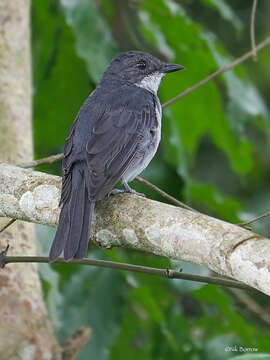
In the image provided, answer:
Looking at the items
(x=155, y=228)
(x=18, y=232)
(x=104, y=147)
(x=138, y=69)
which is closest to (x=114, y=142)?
(x=104, y=147)

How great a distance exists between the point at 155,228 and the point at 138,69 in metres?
2.37

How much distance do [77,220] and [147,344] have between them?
1721 millimetres

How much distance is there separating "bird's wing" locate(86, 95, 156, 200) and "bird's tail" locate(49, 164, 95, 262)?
77 millimetres

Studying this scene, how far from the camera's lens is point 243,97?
4297 mm

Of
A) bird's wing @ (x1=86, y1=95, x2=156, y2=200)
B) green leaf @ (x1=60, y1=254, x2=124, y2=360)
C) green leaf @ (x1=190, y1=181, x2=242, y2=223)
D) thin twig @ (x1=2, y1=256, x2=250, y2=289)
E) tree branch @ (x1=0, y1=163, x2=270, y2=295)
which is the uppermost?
bird's wing @ (x1=86, y1=95, x2=156, y2=200)

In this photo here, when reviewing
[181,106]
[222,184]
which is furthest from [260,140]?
[181,106]

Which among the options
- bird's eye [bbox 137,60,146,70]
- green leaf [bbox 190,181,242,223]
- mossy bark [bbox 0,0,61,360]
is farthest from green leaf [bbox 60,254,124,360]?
bird's eye [bbox 137,60,146,70]

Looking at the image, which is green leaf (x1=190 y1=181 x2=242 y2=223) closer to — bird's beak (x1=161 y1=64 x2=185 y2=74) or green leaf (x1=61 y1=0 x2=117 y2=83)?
bird's beak (x1=161 y1=64 x2=185 y2=74)

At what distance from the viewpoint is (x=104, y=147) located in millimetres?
3641

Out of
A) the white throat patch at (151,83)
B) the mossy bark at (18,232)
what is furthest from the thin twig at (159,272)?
the white throat patch at (151,83)

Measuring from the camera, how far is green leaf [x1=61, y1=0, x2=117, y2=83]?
4.00 meters

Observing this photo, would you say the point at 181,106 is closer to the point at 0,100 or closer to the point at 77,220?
the point at 0,100

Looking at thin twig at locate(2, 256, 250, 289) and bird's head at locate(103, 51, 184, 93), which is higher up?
bird's head at locate(103, 51, 184, 93)

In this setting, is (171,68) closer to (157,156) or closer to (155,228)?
(157,156)
